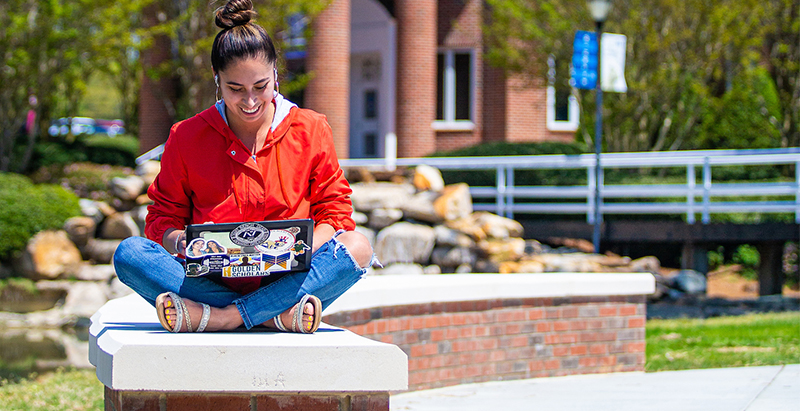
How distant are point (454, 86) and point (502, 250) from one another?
1064 cm

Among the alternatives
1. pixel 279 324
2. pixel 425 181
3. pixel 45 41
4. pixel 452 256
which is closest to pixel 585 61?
pixel 425 181

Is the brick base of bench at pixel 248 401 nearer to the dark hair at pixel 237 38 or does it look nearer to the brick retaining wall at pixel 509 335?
the dark hair at pixel 237 38

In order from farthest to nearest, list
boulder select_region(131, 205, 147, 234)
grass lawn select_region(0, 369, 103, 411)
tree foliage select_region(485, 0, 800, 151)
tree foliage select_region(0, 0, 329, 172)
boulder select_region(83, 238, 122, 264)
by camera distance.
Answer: tree foliage select_region(0, 0, 329, 172) → tree foliage select_region(485, 0, 800, 151) → boulder select_region(83, 238, 122, 264) → boulder select_region(131, 205, 147, 234) → grass lawn select_region(0, 369, 103, 411)

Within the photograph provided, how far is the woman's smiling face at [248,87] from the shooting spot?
3.29 metres

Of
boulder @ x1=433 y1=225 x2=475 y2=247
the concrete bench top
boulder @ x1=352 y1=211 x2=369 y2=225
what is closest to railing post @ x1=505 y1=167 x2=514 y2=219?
boulder @ x1=433 y1=225 x2=475 y2=247

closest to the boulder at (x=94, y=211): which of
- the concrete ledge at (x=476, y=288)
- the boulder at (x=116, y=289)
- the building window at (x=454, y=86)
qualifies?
the boulder at (x=116, y=289)

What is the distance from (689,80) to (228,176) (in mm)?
14129

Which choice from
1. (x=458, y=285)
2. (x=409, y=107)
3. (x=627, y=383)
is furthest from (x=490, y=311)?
(x=409, y=107)

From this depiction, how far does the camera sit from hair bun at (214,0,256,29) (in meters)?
3.35

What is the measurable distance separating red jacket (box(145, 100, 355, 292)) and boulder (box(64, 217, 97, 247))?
10.0 m

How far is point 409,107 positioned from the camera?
19.3 meters

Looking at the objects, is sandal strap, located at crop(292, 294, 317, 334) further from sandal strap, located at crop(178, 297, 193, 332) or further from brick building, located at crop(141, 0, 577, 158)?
brick building, located at crop(141, 0, 577, 158)

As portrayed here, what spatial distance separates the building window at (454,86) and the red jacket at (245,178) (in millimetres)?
17554

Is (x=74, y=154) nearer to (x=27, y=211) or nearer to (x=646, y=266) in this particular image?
(x=27, y=211)
